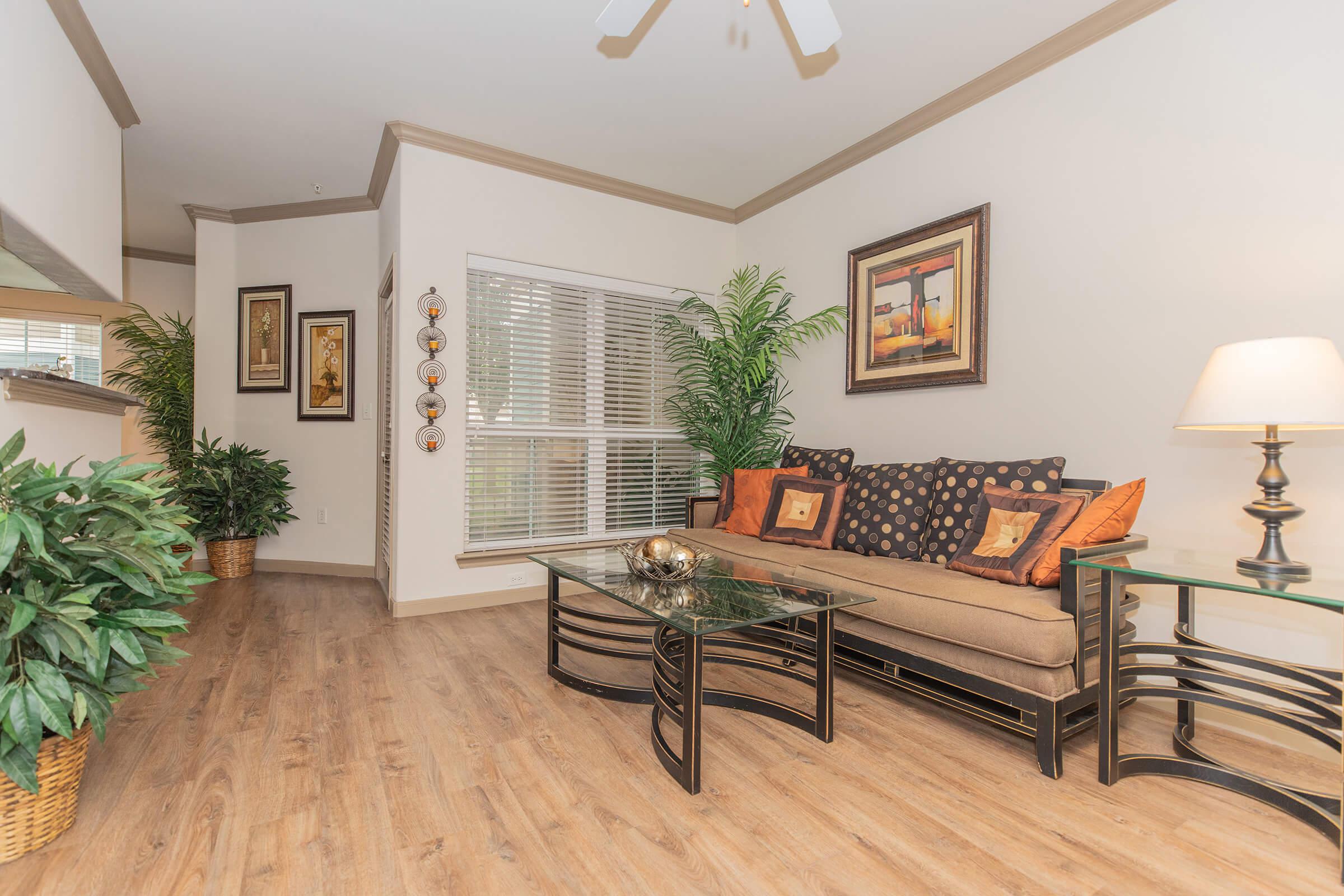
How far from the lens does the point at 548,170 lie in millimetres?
4141

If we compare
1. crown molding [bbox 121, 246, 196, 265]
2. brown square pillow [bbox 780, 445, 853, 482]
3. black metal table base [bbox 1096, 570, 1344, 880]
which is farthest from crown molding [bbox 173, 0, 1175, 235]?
black metal table base [bbox 1096, 570, 1344, 880]

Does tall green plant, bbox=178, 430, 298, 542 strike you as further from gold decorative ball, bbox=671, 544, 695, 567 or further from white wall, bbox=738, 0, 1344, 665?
white wall, bbox=738, 0, 1344, 665

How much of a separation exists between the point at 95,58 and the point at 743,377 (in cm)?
370

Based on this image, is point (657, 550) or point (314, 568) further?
point (314, 568)

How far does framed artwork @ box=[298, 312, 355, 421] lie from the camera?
488 cm

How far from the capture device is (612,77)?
→ 320cm

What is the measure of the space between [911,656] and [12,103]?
3.83 m

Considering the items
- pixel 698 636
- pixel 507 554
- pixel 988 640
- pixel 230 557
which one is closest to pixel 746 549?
pixel 988 640

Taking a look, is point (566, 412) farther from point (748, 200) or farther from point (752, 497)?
point (748, 200)

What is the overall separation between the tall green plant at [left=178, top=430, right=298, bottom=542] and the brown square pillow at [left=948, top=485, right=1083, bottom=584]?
15.1ft

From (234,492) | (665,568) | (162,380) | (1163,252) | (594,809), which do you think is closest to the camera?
(594,809)

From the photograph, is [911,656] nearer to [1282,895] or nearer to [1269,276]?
[1282,895]

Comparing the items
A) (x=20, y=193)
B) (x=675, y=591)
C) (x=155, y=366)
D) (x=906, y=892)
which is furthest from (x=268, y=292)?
(x=906, y=892)

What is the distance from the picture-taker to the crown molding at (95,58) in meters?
2.67
